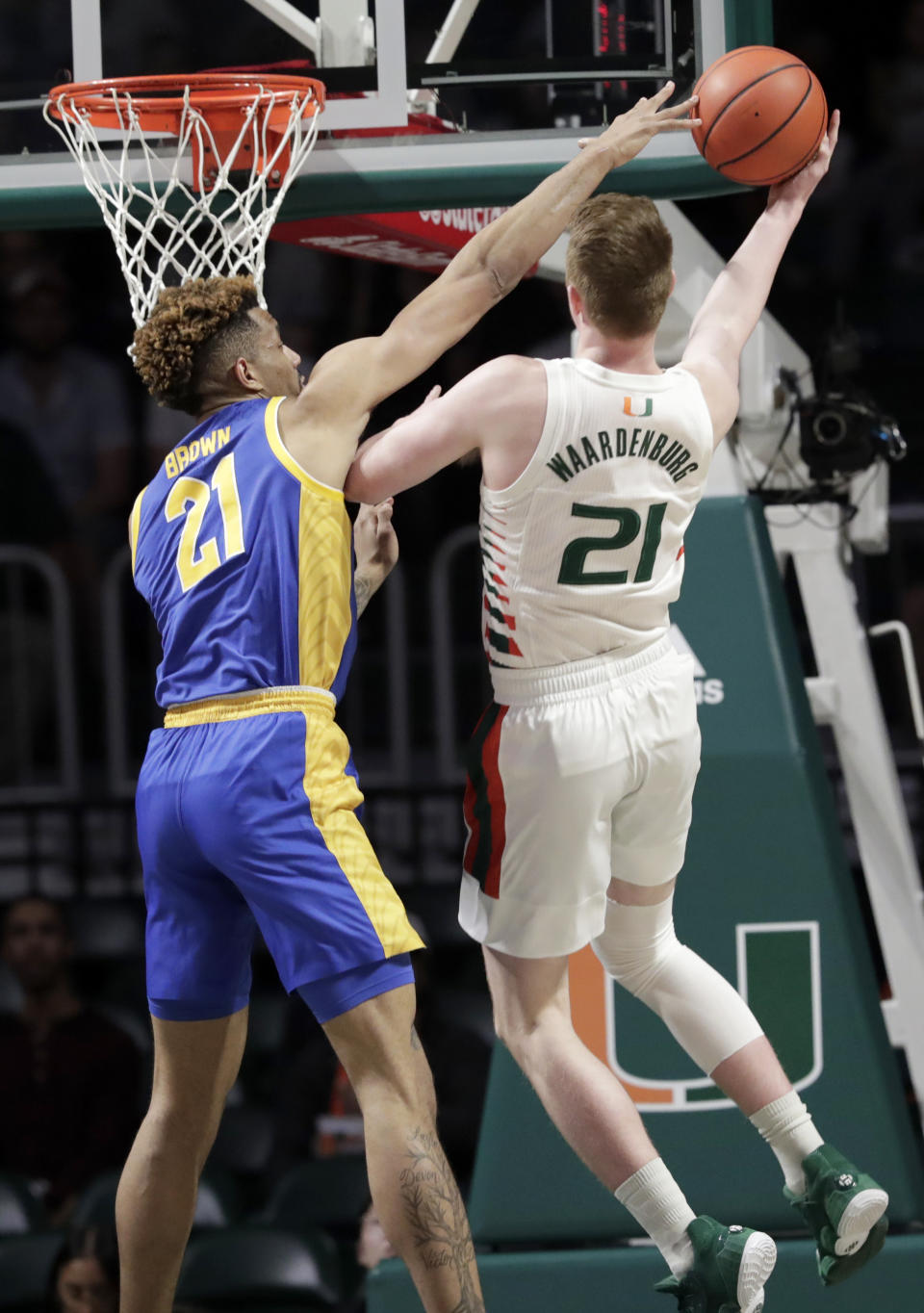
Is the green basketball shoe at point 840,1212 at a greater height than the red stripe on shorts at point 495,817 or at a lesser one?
lesser

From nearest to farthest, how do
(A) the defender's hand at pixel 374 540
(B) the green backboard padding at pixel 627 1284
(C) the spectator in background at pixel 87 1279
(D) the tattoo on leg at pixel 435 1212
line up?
(D) the tattoo on leg at pixel 435 1212 → (A) the defender's hand at pixel 374 540 → (B) the green backboard padding at pixel 627 1284 → (C) the spectator in background at pixel 87 1279

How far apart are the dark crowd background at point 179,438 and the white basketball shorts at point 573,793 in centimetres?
274

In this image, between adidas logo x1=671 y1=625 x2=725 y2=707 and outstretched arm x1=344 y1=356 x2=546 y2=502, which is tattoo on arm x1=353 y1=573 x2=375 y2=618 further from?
adidas logo x1=671 y1=625 x2=725 y2=707

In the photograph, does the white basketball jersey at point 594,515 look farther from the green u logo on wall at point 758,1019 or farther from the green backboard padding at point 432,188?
the green u logo on wall at point 758,1019

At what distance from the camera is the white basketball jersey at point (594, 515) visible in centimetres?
384

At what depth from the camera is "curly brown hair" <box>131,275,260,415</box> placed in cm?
394

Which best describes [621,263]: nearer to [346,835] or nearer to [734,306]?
[734,306]

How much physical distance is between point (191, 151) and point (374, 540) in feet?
3.80

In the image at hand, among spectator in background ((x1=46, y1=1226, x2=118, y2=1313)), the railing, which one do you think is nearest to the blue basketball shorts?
spectator in background ((x1=46, y1=1226, x2=118, y2=1313))

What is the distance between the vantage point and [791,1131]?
3.97 metres

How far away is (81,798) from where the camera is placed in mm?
7781

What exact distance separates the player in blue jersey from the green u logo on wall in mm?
1596

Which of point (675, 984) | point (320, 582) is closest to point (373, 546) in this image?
point (320, 582)

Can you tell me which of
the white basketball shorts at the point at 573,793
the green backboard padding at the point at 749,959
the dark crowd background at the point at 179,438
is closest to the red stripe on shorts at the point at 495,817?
the white basketball shorts at the point at 573,793
